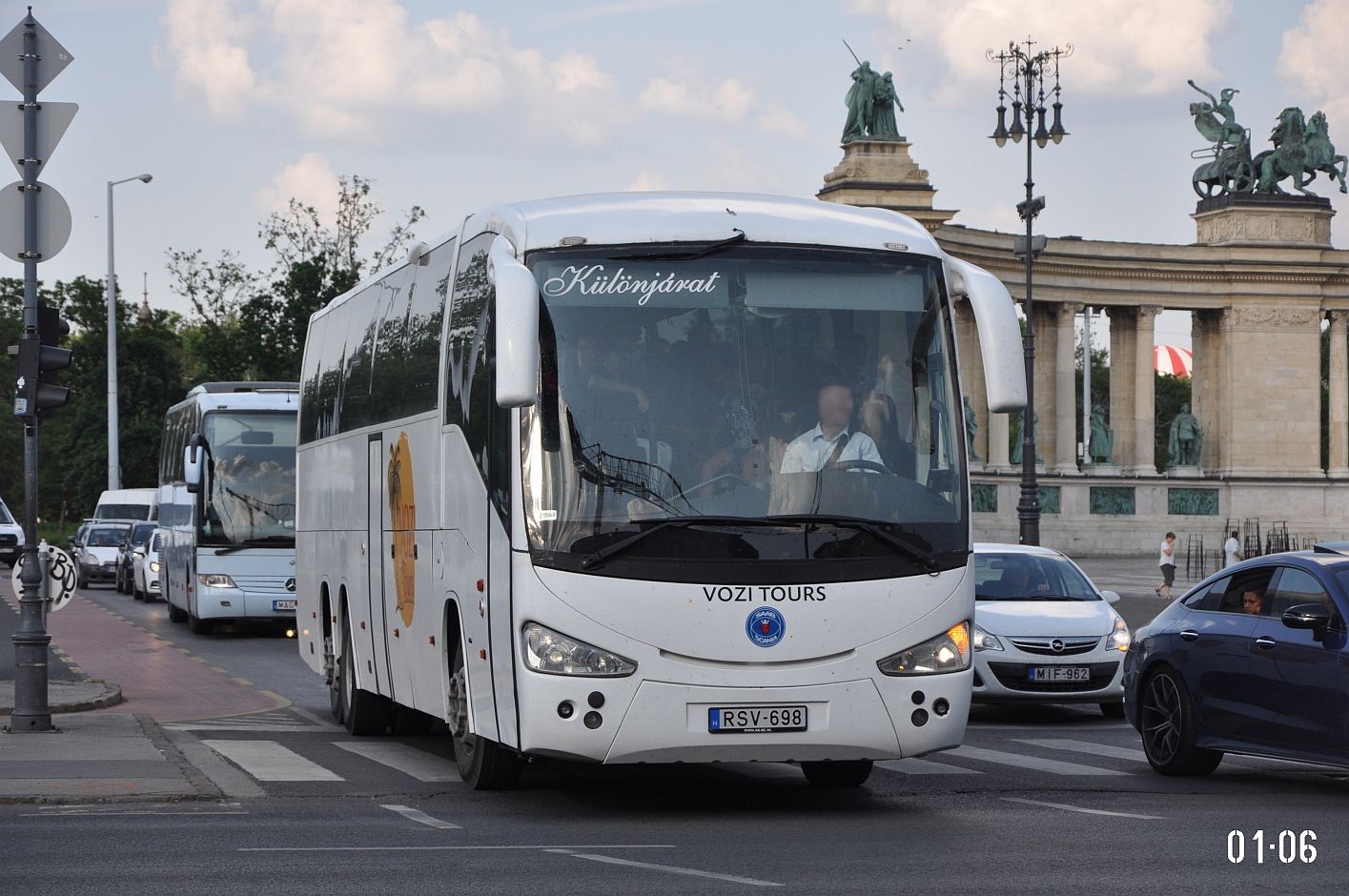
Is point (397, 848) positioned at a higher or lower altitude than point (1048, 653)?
lower

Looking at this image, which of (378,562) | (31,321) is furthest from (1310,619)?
(31,321)

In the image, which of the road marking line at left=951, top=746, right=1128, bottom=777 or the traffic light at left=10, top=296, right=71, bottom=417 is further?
the traffic light at left=10, top=296, right=71, bottom=417

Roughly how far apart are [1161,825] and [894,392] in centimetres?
256

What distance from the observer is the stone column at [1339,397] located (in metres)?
67.2

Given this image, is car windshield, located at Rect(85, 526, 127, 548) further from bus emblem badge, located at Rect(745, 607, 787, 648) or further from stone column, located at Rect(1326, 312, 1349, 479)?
bus emblem badge, located at Rect(745, 607, 787, 648)

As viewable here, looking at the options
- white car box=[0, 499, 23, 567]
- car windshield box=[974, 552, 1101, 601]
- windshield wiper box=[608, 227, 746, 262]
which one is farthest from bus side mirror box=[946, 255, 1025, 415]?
white car box=[0, 499, 23, 567]

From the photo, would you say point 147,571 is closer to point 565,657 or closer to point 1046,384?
point 1046,384

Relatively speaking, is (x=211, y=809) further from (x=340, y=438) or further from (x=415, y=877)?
(x=340, y=438)

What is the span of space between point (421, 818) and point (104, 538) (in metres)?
44.6

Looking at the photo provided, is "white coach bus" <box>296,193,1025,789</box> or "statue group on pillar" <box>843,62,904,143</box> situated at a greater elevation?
"statue group on pillar" <box>843,62,904,143</box>

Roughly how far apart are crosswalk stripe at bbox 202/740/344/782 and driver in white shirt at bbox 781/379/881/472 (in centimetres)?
380

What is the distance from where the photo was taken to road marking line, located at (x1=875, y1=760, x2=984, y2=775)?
43.9 feet

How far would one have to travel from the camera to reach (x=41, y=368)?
51.2ft

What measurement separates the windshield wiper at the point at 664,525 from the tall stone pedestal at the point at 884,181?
152ft
